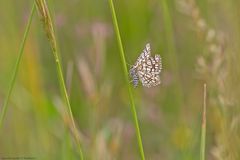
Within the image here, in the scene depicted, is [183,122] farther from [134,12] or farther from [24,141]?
[134,12]

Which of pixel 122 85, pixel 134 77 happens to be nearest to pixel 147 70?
pixel 134 77

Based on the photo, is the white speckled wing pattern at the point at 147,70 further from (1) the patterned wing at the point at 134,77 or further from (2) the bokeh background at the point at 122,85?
(2) the bokeh background at the point at 122,85

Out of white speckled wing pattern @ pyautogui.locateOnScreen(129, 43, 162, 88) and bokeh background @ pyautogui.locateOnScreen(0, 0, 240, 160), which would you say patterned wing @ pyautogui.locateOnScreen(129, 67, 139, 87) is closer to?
white speckled wing pattern @ pyautogui.locateOnScreen(129, 43, 162, 88)

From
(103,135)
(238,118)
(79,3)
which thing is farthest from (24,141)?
(79,3)

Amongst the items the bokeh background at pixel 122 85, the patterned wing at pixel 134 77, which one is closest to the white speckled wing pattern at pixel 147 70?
the patterned wing at pixel 134 77

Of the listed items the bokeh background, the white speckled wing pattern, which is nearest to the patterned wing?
the white speckled wing pattern

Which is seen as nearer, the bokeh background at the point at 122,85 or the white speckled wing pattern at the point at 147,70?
the white speckled wing pattern at the point at 147,70
